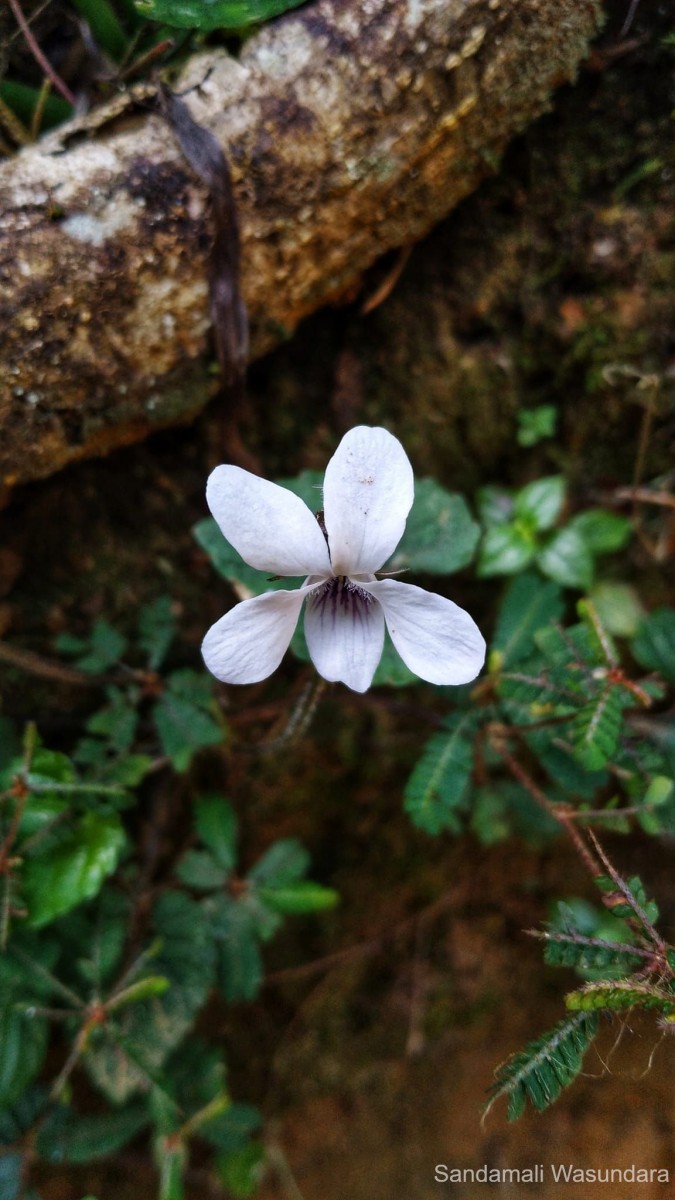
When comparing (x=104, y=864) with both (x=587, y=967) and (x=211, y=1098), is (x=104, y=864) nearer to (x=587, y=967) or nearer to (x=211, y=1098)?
(x=211, y=1098)

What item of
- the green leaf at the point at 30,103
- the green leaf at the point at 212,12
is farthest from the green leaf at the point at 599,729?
the green leaf at the point at 30,103

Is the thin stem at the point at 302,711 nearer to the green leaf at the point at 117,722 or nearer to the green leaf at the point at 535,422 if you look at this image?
the green leaf at the point at 117,722

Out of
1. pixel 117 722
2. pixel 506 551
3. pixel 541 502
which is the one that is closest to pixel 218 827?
pixel 117 722

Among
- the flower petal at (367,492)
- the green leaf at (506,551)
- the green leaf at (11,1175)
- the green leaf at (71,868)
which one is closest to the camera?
the flower petal at (367,492)

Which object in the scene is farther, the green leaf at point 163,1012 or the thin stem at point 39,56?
the green leaf at point 163,1012

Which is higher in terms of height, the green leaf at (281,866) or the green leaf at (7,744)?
the green leaf at (7,744)

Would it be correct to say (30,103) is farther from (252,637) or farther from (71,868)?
(71,868)

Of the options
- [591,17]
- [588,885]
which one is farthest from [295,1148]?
[591,17]
